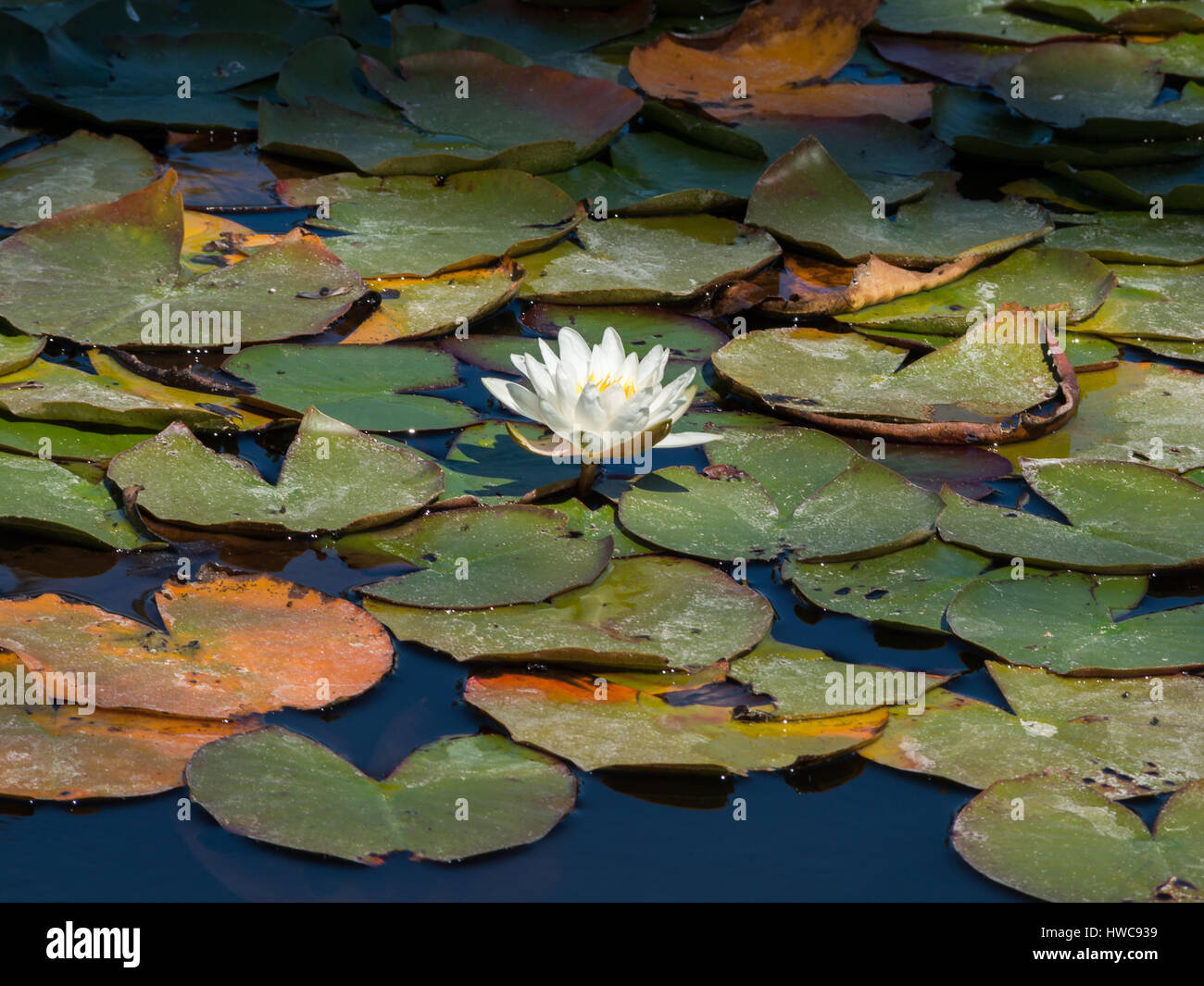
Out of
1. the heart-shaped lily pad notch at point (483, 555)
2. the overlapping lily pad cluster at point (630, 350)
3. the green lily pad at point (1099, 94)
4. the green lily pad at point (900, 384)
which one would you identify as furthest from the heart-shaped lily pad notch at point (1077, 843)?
the green lily pad at point (1099, 94)

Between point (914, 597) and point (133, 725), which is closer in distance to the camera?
point (133, 725)

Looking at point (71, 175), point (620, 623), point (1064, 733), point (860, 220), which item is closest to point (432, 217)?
point (71, 175)

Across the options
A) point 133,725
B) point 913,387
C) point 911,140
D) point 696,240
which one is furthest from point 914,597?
point 911,140

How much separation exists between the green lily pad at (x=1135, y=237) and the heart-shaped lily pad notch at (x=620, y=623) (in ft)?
Result: 5.63

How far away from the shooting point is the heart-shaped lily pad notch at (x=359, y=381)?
7.86ft

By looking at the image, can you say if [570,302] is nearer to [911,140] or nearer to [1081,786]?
[911,140]

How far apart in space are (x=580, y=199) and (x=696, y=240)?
0.37m

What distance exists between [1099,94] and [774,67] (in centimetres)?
99

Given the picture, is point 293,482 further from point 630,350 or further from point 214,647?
point 630,350

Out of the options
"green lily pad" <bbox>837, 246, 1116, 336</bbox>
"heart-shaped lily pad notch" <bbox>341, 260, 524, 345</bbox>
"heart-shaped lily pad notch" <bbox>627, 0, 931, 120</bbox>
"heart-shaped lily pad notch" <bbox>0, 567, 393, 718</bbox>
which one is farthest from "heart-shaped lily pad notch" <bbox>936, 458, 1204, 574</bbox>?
"heart-shaped lily pad notch" <bbox>627, 0, 931, 120</bbox>

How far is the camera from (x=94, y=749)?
165cm
